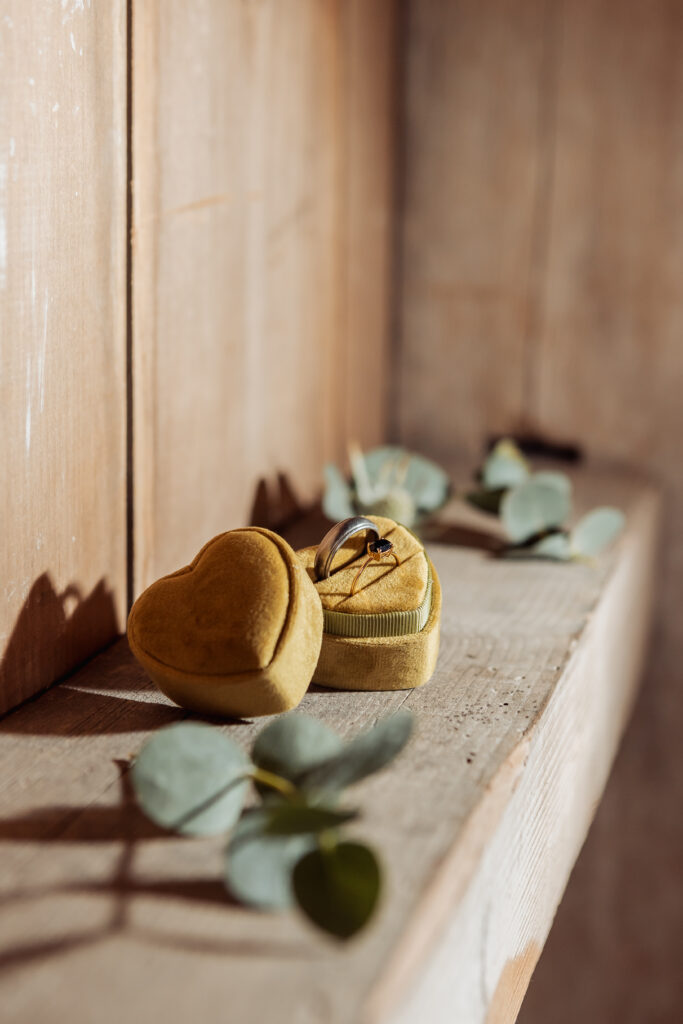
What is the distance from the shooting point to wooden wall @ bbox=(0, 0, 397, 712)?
0.55 metres

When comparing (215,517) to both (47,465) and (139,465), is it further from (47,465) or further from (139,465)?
(47,465)

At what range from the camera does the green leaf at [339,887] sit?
377 mm

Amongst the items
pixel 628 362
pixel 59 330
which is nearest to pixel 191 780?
pixel 59 330

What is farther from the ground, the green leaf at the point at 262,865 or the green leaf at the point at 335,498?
the green leaf at the point at 335,498

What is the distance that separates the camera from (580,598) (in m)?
0.77

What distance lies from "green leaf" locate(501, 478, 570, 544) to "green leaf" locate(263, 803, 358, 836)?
487 millimetres

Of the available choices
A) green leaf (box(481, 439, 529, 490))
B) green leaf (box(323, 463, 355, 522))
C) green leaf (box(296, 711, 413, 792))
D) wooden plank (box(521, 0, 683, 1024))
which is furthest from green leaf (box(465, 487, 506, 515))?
green leaf (box(296, 711, 413, 792))

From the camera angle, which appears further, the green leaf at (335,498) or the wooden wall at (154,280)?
the green leaf at (335,498)

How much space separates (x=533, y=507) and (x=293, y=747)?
17.6 inches

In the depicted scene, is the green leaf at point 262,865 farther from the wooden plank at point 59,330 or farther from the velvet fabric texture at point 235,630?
the wooden plank at point 59,330

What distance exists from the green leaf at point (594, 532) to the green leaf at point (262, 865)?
49 centimetres

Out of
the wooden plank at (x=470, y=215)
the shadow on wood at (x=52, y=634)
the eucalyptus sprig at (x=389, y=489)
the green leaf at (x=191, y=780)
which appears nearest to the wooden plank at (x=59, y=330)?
the shadow on wood at (x=52, y=634)

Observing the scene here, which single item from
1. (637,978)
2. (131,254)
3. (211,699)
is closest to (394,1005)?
(211,699)

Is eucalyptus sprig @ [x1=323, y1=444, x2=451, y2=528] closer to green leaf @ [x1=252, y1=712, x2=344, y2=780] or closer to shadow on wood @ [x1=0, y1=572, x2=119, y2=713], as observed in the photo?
shadow on wood @ [x1=0, y1=572, x2=119, y2=713]
